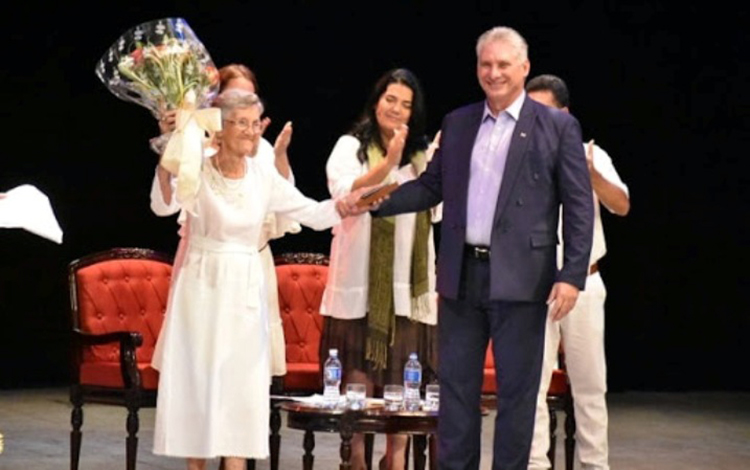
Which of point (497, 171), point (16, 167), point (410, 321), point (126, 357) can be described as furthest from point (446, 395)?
point (16, 167)

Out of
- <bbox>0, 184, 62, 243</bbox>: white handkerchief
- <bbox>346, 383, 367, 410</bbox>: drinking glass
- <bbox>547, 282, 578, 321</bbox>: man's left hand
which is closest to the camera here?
<bbox>0, 184, 62, 243</bbox>: white handkerchief

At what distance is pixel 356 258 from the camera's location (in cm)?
626

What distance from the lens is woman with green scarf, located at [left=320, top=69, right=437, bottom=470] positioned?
621cm

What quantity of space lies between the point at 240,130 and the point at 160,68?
1.12 ft

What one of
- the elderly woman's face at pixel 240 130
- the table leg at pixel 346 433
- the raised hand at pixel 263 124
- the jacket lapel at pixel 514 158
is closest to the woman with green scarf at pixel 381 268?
the raised hand at pixel 263 124

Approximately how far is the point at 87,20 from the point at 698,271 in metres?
4.44

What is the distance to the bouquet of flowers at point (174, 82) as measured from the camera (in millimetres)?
5266

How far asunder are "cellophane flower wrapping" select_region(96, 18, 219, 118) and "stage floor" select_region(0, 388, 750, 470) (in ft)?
7.74

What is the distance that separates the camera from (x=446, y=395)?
17.0 feet

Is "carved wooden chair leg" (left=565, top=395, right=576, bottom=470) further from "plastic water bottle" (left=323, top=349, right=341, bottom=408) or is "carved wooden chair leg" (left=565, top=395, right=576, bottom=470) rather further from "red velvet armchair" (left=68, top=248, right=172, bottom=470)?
"red velvet armchair" (left=68, top=248, right=172, bottom=470)

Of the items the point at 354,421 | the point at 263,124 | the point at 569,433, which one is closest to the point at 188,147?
the point at 263,124

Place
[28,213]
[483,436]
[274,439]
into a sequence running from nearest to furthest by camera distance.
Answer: [28,213]
[274,439]
[483,436]

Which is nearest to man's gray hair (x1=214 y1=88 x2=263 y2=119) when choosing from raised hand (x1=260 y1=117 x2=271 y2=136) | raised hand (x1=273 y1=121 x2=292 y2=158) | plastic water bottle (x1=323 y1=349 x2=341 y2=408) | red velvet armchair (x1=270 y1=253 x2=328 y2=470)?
raised hand (x1=260 y1=117 x2=271 y2=136)

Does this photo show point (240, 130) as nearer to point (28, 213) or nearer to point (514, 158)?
point (514, 158)
